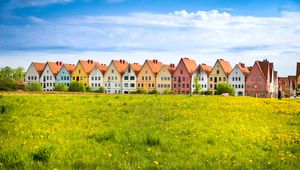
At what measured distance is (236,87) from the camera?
121 m

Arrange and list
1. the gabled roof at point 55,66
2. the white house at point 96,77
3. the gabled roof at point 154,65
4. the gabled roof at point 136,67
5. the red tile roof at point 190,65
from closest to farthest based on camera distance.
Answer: the red tile roof at point 190,65 → the gabled roof at point 154,65 → the gabled roof at point 136,67 → the white house at point 96,77 → the gabled roof at point 55,66

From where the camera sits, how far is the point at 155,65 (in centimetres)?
12912

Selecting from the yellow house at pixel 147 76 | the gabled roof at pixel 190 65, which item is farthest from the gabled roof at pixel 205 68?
the yellow house at pixel 147 76

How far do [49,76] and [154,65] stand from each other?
38308mm

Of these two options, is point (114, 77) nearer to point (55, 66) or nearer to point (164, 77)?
point (164, 77)

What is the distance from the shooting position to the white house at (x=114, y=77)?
422 ft

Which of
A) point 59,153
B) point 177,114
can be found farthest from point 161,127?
point 59,153

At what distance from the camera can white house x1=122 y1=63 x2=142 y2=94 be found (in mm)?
127125

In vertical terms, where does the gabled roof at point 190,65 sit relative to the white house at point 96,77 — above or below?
above

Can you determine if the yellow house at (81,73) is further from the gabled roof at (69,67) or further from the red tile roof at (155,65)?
the red tile roof at (155,65)

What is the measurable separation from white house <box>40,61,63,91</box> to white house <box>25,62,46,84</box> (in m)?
2.00

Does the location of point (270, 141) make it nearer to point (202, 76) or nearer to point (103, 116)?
point (103, 116)

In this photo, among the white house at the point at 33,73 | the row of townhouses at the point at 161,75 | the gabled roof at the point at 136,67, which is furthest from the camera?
the white house at the point at 33,73

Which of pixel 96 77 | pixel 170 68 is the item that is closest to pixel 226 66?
pixel 170 68
